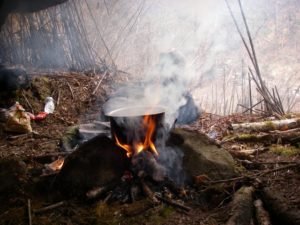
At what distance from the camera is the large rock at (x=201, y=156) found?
13.3ft

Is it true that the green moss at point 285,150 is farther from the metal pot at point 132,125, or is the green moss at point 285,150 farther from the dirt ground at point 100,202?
the metal pot at point 132,125

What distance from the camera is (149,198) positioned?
3.76m

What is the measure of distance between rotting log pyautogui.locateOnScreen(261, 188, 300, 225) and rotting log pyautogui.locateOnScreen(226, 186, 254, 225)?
162 millimetres

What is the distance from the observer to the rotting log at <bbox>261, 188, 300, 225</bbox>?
307 centimetres

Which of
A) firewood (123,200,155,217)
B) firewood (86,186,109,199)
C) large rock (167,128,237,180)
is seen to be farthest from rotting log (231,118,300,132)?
firewood (86,186,109,199)

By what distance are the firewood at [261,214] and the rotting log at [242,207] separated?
0.19 feet

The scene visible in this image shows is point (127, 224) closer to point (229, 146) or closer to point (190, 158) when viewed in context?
point (190, 158)

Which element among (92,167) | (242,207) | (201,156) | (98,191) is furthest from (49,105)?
(242,207)

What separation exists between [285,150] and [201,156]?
143 cm

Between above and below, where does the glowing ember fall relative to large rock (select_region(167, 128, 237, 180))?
below

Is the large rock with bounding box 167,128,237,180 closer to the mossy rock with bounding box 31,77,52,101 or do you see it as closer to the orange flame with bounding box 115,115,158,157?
the orange flame with bounding box 115,115,158,157

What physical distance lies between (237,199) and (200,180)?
0.62m

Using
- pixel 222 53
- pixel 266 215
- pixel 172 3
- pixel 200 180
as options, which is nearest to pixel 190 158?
pixel 200 180

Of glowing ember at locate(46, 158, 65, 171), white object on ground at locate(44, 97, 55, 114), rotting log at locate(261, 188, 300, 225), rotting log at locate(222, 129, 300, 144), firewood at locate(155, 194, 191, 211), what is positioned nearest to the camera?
rotting log at locate(261, 188, 300, 225)
